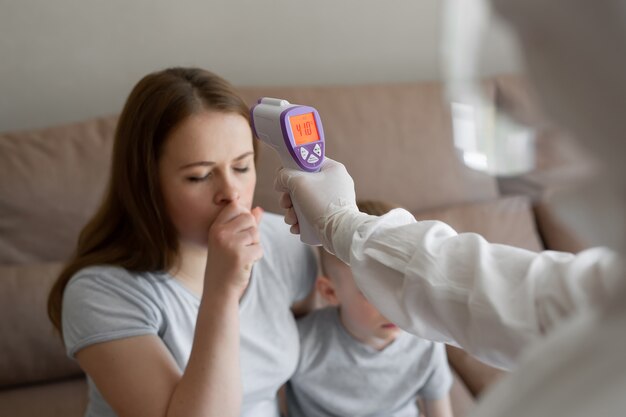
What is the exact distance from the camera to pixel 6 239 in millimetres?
1799

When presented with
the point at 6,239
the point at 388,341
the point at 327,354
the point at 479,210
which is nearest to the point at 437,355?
the point at 388,341

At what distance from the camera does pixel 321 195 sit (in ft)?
3.19

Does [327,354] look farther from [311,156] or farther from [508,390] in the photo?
[508,390]

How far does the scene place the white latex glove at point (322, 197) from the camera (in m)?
0.91

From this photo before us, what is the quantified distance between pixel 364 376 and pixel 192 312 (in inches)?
15.7

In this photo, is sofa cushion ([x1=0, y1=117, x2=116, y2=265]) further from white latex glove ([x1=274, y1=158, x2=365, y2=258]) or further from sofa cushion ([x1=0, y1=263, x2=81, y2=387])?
white latex glove ([x1=274, y1=158, x2=365, y2=258])

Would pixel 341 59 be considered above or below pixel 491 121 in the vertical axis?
below

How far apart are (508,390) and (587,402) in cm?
5

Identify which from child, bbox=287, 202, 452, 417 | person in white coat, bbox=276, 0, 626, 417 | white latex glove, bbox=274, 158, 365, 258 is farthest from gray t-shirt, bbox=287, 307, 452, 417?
person in white coat, bbox=276, 0, 626, 417

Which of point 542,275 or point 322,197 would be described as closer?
point 542,275

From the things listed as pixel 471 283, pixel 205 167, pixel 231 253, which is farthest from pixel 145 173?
pixel 471 283

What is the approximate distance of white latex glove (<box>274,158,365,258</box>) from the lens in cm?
91

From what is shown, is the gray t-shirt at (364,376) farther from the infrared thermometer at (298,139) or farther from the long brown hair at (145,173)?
the infrared thermometer at (298,139)

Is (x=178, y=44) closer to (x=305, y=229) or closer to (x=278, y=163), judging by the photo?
(x=278, y=163)
